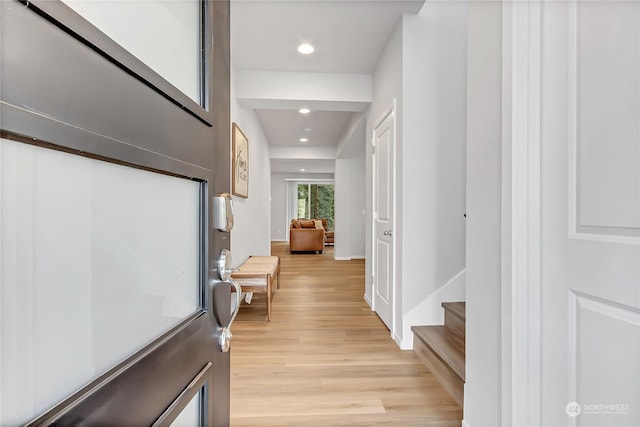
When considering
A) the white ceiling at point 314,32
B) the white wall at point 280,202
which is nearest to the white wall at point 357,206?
the white wall at point 280,202

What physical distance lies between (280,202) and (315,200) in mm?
1487

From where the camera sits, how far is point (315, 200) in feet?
41.1

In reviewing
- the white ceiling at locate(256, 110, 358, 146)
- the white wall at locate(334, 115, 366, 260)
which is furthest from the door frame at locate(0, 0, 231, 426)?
the white wall at locate(334, 115, 366, 260)

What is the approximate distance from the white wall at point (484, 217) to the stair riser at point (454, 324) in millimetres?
712

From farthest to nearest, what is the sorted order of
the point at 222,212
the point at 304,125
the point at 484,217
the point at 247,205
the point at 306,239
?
the point at 306,239 → the point at 304,125 → the point at 247,205 → the point at 484,217 → the point at 222,212

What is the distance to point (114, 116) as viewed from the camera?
0.43 metres

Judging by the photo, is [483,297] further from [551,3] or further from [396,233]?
[396,233]

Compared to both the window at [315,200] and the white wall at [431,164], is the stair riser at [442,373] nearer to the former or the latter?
the white wall at [431,164]

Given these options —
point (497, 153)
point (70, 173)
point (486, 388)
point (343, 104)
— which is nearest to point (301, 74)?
point (343, 104)

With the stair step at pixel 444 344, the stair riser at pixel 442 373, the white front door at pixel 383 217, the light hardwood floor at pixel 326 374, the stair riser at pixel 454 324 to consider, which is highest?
the white front door at pixel 383 217

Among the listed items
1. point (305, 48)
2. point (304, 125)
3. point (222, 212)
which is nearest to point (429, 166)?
point (305, 48)

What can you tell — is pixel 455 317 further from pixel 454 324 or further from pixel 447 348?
pixel 447 348

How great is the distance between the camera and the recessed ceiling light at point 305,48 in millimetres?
2988

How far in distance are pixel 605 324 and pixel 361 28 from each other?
8.59ft
